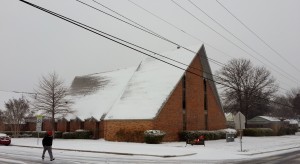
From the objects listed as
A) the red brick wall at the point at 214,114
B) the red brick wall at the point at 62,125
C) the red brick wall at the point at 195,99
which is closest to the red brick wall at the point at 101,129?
the red brick wall at the point at 62,125

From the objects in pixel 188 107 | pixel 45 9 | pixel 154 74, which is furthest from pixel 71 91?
pixel 45 9

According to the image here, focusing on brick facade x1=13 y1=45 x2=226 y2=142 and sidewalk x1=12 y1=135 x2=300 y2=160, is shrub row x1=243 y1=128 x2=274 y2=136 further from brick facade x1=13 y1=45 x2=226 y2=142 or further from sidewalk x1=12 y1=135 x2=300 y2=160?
sidewalk x1=12 y1=135 x2=300 y2=160

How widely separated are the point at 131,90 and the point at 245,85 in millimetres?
33598

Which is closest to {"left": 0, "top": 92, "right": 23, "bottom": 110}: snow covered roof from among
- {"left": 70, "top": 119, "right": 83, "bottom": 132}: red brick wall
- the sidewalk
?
{"left": 70, "top": 119, "right": 83, "bottom": 132}: red brick wall

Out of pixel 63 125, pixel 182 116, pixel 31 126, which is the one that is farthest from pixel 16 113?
pixel 182 116

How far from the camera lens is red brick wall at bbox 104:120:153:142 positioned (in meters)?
35.2

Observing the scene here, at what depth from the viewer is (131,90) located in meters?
41.6

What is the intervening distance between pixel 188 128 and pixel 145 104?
6.33 m

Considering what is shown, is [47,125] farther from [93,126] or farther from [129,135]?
[129,135]

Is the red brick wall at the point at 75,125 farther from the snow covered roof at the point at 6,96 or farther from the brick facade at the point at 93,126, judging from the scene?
the snow covered roof at the point at 6,96

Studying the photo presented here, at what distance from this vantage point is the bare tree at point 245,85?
67688 mm

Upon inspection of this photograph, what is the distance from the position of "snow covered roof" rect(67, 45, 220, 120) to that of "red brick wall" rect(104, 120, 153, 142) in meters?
0.46

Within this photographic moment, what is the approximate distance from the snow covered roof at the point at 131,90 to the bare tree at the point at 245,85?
25.3 m

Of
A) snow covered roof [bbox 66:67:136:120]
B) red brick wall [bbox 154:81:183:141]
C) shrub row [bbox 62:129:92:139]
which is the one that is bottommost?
shrub row [bbox 62:129:92:139]
